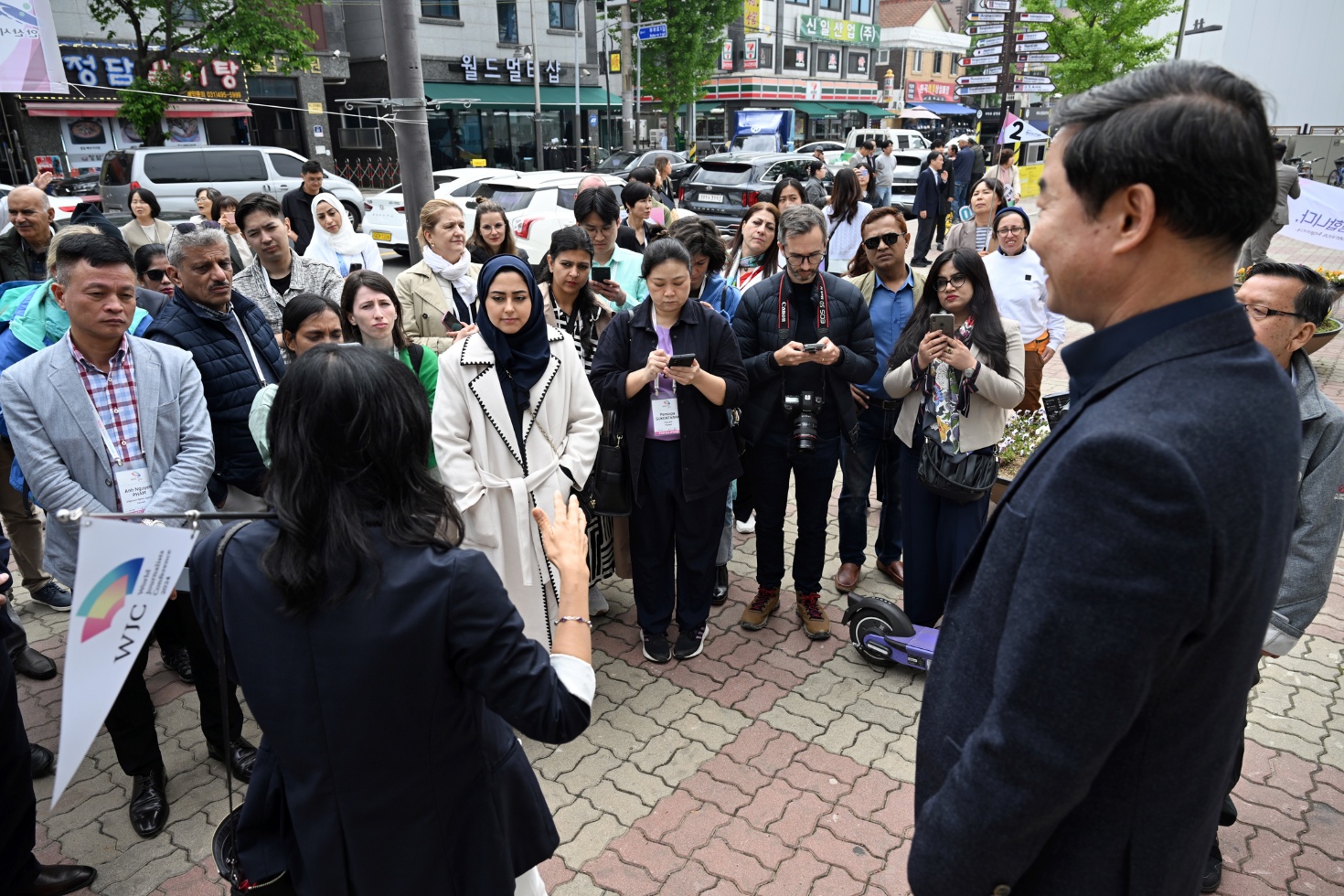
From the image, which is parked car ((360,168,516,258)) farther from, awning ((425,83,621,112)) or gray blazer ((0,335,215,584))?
awning ((425,83,621,112))

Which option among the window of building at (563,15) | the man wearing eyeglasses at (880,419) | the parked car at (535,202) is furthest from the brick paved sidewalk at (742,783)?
the window of building at (563,15)

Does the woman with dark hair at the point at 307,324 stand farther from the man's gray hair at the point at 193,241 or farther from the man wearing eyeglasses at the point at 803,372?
the man wearing eyeglasses at the point at 803,372

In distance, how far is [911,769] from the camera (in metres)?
3.24

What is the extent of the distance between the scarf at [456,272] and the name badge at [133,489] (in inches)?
83.5

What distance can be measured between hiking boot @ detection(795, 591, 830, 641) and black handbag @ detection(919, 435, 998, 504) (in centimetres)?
98

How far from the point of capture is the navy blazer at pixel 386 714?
1437mm

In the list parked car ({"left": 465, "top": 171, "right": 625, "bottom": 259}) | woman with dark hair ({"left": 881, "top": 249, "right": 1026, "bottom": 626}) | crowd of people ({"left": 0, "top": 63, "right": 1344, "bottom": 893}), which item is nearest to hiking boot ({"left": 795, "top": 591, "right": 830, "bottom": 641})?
crowd of people ({"left": 0, "top": 63, "right": 1344, "bottom": 893})

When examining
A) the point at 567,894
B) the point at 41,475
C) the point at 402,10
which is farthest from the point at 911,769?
the point at 402,10

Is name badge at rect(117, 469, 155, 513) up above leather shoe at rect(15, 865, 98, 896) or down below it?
above

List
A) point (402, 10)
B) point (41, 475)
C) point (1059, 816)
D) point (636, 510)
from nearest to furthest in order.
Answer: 1. point (1059, 816)
2. point (41, 475)
3. point (636, 510)
4. point (402, 10)

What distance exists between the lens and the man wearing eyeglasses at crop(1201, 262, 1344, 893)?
7.90 feet

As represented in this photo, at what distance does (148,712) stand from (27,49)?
5.88 m

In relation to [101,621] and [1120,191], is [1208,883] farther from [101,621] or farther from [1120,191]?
[101,621]

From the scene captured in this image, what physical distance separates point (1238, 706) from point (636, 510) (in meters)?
2.86
